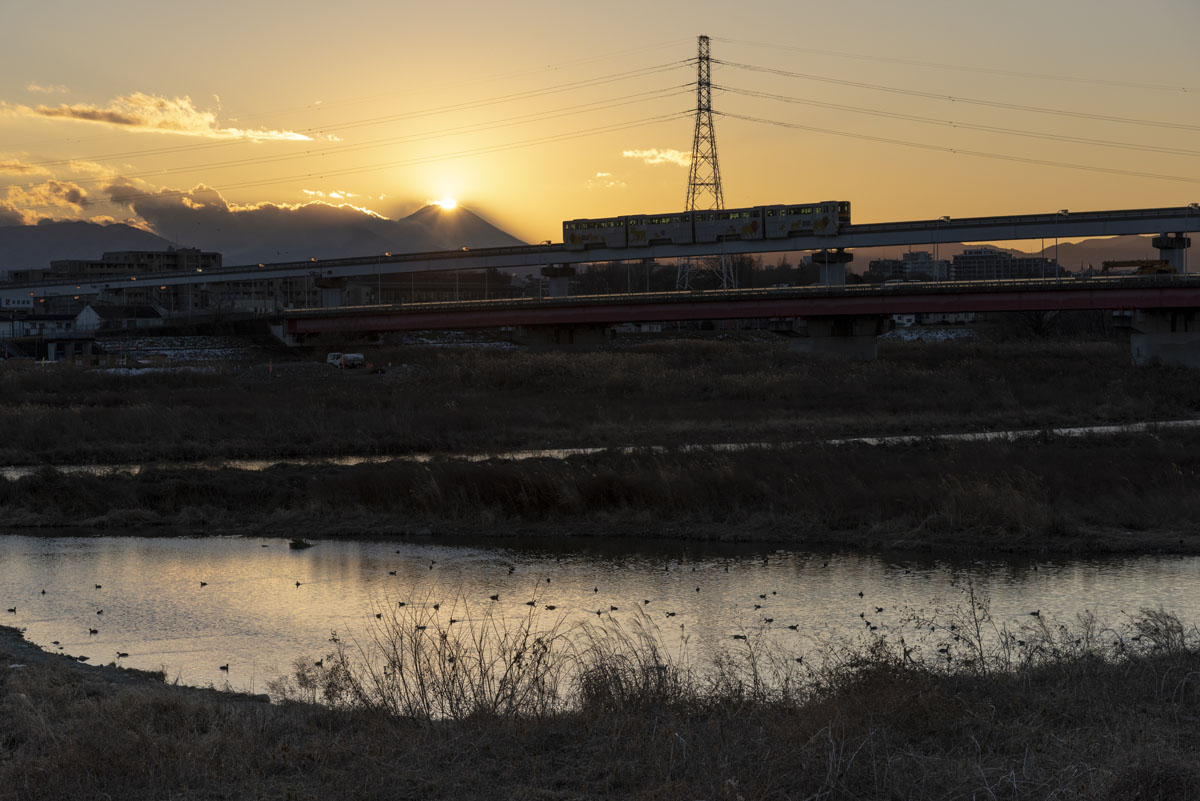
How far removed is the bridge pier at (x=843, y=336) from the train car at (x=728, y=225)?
18.3 meters

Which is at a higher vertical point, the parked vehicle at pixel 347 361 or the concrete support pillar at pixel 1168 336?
the concrete support pillar at pixel 1168 336

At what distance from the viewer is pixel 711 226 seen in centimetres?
10975

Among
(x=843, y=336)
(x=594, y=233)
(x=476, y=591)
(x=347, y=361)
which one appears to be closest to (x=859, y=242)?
(x=843, y=336)

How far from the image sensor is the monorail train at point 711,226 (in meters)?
107

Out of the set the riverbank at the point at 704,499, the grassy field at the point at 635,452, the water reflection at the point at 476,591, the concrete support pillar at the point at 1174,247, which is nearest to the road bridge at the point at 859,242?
the concrete support pillar at the point at 1174,247

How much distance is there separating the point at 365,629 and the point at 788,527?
1254cm

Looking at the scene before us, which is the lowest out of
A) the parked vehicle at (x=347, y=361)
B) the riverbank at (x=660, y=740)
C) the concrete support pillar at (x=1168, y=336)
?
the riverbank at (x=660, y=740)

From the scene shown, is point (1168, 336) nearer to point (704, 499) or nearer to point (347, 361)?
point (347, 361)

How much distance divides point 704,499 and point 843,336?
2573 inches

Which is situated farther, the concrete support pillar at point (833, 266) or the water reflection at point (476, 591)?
the concrete support pillar at point (833, 266)

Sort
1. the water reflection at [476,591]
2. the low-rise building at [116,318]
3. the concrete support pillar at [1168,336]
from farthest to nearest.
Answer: the low-rise building at [116,318] < the concrete support pillar at [1168,336] < the water reflection at [476,591]

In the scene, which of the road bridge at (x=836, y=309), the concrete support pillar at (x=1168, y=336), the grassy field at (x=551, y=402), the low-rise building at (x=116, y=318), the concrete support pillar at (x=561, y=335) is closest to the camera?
the grassy field at (x=551, y=402)

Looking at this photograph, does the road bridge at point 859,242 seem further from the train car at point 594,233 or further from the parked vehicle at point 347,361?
the parked vehicle at point 347,361

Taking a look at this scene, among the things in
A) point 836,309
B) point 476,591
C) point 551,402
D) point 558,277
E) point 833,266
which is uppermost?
point 833,266
